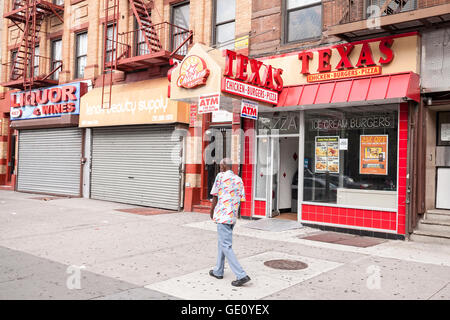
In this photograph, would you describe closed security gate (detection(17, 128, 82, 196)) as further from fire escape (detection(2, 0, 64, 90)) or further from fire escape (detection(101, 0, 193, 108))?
fire escape (detection(101, 0, 193, 108))

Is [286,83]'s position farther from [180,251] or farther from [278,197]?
[180,251]

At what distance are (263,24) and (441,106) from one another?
17.4ft

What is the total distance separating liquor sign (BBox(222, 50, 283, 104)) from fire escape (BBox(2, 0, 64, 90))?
11599 mm

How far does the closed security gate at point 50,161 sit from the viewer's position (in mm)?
17594

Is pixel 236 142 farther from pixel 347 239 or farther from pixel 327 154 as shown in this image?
pixel 347 239

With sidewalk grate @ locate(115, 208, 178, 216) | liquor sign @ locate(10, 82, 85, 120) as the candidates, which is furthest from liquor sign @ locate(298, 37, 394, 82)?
liquor sign @ locate(10, 82, 85, 120)

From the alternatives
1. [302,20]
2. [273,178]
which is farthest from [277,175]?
[302,20]

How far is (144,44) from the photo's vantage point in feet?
50.4

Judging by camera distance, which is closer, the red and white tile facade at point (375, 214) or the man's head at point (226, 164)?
the man's head at point (226, 164)

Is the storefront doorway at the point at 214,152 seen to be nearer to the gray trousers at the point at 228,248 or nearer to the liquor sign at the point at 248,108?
the liquor sign at the point at 248,108

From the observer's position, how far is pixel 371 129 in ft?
32.6

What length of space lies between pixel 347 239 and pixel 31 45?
17.2 m

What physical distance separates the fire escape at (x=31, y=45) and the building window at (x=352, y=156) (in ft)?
41.8

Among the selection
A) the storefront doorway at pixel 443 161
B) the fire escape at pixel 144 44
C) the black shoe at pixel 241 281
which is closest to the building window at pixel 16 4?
the fire escape at pixel 144 44
